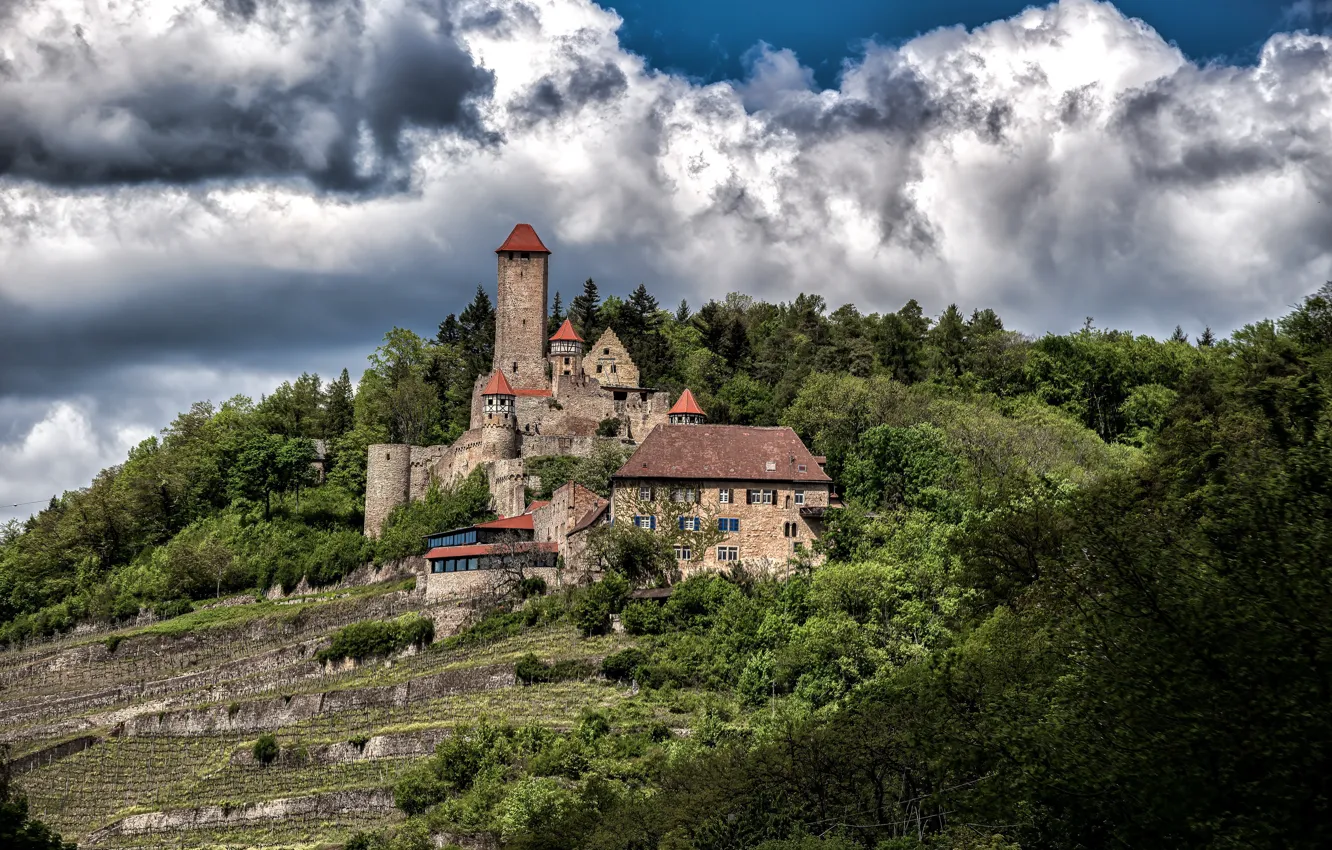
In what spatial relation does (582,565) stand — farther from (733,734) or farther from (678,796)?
(678,796)

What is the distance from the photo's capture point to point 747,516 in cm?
6322

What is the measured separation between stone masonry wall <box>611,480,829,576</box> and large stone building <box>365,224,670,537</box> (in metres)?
10.9

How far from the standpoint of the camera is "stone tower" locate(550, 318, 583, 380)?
88.5m

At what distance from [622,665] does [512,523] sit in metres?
13.4

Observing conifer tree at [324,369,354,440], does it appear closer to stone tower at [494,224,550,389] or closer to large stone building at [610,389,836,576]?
stone tower at [494,224,550,389]

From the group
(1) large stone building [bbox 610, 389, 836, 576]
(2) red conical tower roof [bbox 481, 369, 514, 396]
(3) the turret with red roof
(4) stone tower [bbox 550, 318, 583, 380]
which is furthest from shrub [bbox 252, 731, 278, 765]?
(4) stone tower [bbox 550, 318, 583, 380]

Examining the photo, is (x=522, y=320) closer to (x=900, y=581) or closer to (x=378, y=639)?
(x=378, y=639)

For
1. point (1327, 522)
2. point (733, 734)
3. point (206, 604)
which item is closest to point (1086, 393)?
point (733, 734)

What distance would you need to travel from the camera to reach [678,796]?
41.7m

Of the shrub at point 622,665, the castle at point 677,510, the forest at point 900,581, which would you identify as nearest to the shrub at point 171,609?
the forest at point 900,581

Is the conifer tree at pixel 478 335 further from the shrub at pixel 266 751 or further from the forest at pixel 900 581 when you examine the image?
the shrub at pixel 266 751

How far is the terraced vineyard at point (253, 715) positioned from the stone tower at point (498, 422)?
966cm

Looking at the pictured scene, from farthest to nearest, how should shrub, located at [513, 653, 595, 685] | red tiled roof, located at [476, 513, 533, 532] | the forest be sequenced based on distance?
red tiled roof, located at [476, 513, 533, 532] < shrub, located at [513, 653, 595, 685] < the forest

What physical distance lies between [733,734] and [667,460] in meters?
17.7
